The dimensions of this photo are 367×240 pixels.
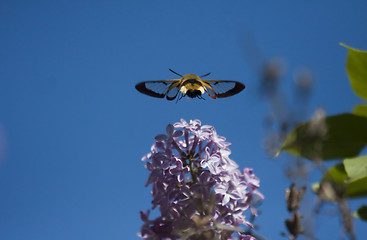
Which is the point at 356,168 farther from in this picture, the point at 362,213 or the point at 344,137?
the point at 344,137

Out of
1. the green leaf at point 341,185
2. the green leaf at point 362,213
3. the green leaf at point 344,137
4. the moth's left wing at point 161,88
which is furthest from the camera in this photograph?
the green leaf at point 344,137

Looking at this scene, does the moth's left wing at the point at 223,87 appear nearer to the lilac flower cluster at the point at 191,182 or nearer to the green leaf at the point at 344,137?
the lilac flower cluster at the point at 191,182

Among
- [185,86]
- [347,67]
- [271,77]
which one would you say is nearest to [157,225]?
[185,86]

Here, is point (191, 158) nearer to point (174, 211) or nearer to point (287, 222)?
point (174, 211)

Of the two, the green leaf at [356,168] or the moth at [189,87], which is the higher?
the moth at [189,87]

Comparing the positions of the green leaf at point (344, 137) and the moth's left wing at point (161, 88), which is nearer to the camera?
the moth's left wing at point (161, 88)

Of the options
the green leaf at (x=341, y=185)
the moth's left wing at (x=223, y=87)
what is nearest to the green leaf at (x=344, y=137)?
the green leaf at (x=341, y=185)

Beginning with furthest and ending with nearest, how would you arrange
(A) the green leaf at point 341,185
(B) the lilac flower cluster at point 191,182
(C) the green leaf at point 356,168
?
(C) the green leaf at point 356,168, (B) the lilac flower cluster at point 191,182, (A) the green leaf at point 341,185

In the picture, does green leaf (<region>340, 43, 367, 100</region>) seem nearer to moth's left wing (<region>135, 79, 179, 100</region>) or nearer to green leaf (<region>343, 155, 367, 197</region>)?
green leaf (<region>343, 155, 367, 197</region>)
